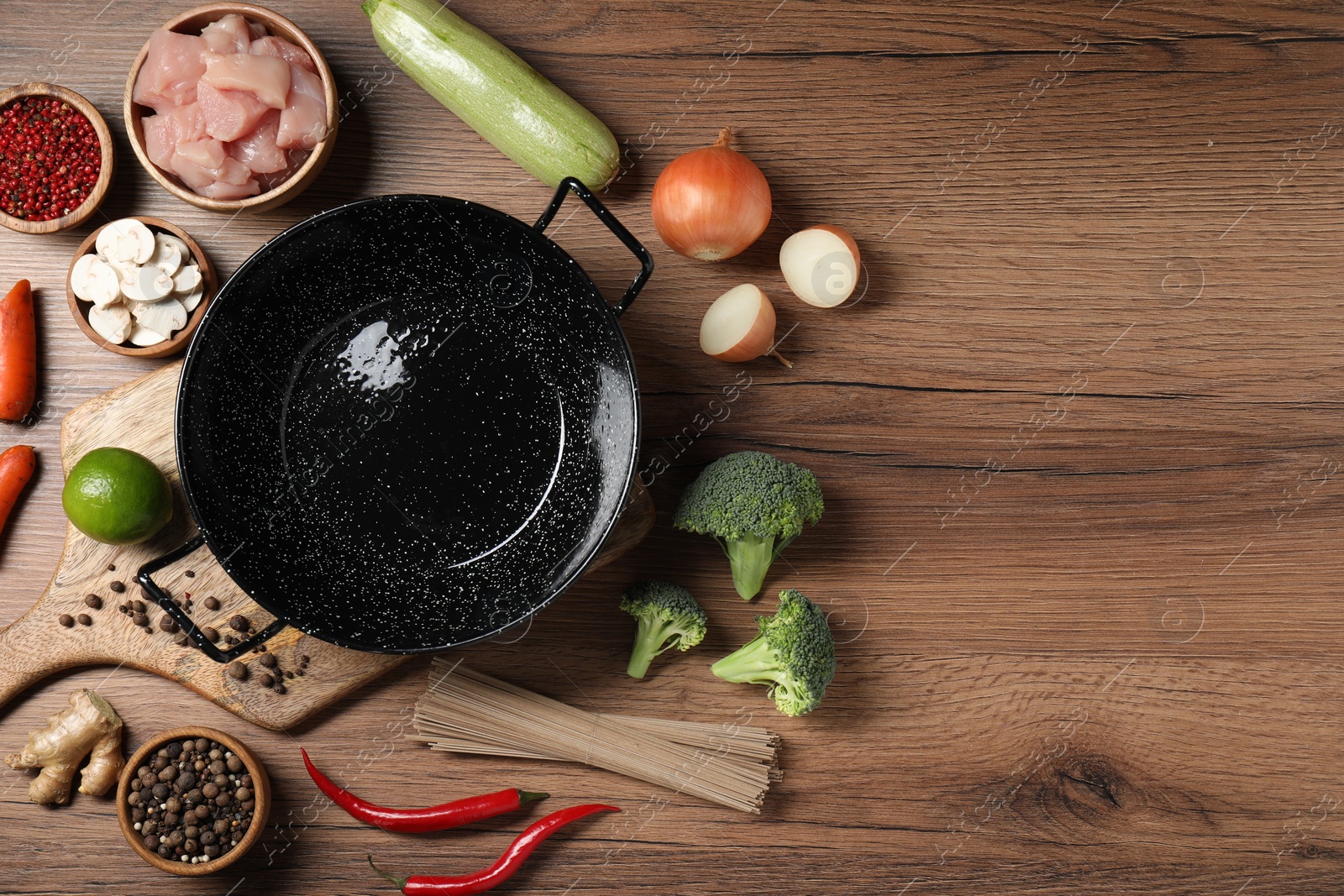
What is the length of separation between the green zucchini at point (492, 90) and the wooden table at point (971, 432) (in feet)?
0.31

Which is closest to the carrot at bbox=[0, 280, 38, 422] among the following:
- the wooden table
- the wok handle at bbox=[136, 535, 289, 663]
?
the wooden table

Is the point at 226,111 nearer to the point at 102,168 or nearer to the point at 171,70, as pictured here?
the point at 171,70

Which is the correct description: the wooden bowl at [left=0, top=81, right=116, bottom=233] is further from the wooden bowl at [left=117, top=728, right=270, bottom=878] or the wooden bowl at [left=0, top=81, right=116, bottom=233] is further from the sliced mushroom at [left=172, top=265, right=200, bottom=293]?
the wooden bowl at [left=117, top=728, right=270, bottom=878]

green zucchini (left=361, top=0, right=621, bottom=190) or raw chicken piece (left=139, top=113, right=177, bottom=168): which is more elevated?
green zucchini (left=361, top=0, right=621, bottom=190)

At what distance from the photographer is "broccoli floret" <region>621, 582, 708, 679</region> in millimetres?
1468

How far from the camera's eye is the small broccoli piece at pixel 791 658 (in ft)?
4.70

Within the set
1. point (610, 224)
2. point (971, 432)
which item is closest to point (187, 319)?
point (610, 224)

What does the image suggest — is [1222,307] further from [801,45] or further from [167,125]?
[167,125]

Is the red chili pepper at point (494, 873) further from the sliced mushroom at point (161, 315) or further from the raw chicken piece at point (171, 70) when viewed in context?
the raw chicken piece at point (171, 70)

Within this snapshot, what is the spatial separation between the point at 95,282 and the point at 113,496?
1.24 ft

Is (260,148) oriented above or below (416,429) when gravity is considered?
above

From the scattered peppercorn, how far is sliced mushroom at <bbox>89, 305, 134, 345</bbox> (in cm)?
19

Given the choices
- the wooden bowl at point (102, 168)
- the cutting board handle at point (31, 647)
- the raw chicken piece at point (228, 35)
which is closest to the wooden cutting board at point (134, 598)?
the cutting board handle at point (31, 647)

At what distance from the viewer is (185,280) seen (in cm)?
141
